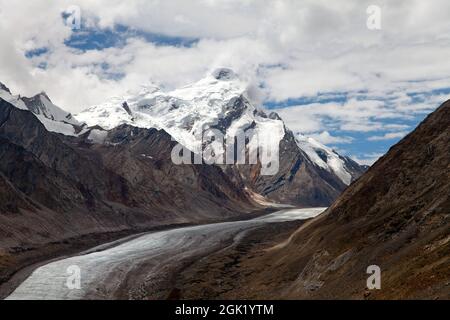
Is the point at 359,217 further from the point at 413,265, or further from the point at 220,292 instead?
the point at 413,265

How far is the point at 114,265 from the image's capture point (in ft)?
283

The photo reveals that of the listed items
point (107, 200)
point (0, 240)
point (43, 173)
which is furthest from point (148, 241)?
point (107, 200)

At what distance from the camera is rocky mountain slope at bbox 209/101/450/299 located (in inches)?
1575

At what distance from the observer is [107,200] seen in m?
174

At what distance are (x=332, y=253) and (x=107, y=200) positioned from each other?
411 feet

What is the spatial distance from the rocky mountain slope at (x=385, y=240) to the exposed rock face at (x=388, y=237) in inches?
2.9

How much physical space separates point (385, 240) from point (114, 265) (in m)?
46.4

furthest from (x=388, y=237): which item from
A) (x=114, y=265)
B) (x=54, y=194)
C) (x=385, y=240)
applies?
(x=54, y=194)

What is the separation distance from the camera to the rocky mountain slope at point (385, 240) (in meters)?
40.0
